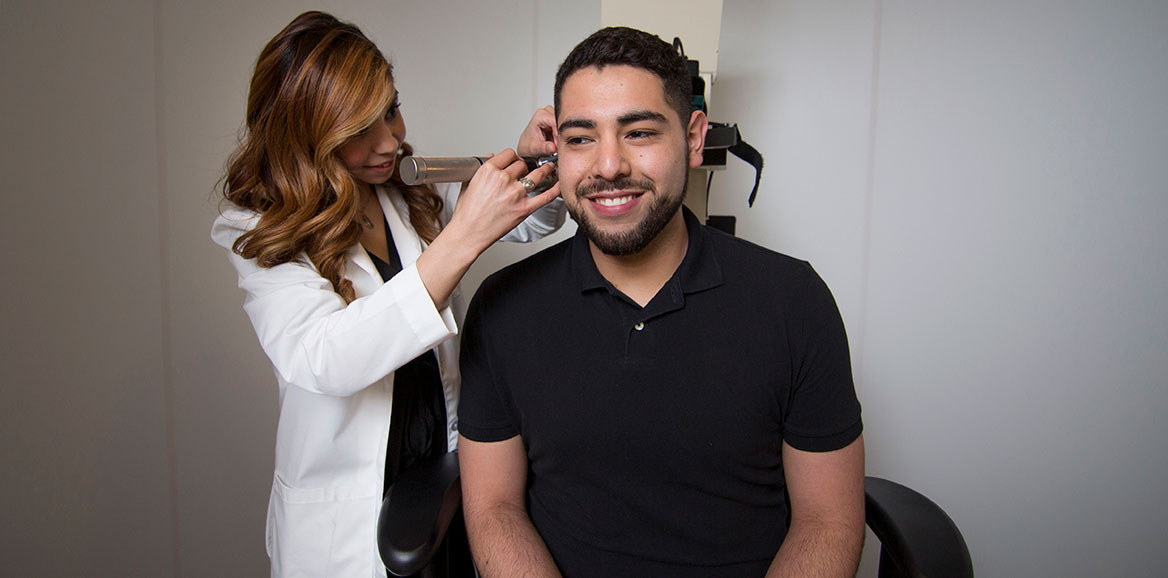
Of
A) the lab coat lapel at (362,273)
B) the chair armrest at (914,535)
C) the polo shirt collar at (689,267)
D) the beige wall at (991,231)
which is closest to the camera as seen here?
the chair armrest at (914,535)

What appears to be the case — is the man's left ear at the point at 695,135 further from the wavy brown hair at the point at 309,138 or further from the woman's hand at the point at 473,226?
the wavy brown hair at the point at 309,138

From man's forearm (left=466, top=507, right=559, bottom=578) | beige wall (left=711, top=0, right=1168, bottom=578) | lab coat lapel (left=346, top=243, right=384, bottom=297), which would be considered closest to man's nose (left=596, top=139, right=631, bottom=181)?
lab coat lapel (left=346, top=243, right=384, bottom=297)

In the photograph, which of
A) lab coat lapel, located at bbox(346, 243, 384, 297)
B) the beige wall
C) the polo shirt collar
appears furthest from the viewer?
the beige wall

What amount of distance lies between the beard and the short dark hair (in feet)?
0.46

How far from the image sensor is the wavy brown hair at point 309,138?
110 centimetres

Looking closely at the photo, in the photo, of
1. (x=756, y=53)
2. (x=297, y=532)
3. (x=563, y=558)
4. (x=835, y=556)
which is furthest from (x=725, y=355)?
(x=756, y=53)

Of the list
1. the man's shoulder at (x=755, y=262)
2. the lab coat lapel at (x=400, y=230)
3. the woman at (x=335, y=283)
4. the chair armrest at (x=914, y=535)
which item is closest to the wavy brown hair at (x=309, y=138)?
the woman at (x=335, y=283)

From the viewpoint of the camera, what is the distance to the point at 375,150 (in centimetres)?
119

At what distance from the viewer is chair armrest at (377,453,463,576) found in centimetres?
92

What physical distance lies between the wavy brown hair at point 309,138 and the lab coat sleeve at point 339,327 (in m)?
0.07

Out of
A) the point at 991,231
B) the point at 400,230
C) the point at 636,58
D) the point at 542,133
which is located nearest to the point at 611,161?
the point at 636,58

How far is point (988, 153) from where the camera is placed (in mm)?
1908

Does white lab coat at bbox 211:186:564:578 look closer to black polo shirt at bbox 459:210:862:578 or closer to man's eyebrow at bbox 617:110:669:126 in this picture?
black polo shirt at bbox 459:210:862:578

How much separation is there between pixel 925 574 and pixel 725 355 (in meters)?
0.39
